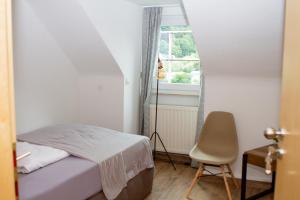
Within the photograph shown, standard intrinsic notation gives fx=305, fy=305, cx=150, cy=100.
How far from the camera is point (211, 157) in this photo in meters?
3.10

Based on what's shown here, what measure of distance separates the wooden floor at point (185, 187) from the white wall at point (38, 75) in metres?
1.45

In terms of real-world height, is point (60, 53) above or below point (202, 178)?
above

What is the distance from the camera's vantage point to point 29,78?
3.27 m

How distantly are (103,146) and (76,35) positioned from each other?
55.7 inches

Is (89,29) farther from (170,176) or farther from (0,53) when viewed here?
(0,53)

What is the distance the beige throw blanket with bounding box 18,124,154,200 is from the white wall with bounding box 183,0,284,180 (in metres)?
1.13

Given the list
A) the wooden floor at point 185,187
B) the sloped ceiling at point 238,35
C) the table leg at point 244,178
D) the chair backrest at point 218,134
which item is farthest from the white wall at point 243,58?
the table leg at point 244,178

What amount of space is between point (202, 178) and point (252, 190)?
58 centimetres

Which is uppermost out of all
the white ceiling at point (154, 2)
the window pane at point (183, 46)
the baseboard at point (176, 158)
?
the white ceiling at point (154, 2)

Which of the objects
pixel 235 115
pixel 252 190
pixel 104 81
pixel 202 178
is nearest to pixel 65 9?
pixel 104 81

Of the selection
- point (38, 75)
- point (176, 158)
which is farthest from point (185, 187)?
point (38, 75)

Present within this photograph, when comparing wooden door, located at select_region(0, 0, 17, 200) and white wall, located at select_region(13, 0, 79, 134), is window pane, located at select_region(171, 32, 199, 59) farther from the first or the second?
wooden door, located at select_region(0, 0, 17, 200)

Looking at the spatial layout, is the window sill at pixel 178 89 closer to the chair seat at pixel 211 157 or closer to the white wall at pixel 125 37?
the white wall at pixel 125 37

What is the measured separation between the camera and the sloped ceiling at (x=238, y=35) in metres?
2.64
